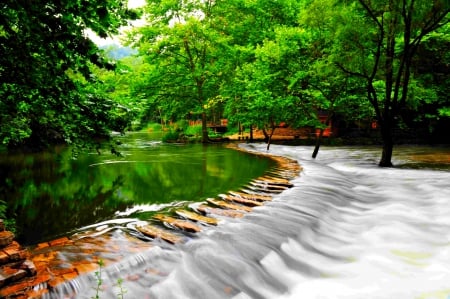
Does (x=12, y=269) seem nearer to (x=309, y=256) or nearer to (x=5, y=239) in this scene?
(x=5, y=239)

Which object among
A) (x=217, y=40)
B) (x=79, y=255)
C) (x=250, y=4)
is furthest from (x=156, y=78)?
(x=79, y=255)

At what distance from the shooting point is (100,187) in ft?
31.0

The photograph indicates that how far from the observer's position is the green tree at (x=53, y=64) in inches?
170

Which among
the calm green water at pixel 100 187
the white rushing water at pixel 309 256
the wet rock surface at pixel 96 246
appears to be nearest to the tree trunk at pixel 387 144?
the calm green water at pixel 100 187

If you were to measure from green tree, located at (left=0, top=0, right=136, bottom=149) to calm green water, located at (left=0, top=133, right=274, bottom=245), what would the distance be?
167 centimetres

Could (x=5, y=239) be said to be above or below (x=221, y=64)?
below

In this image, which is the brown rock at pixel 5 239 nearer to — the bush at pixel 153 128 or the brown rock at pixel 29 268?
the brown rock at pixel 29 268

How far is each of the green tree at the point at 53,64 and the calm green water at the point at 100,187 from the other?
5.47 ft

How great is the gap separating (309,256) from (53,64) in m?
4.90

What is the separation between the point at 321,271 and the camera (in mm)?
4809

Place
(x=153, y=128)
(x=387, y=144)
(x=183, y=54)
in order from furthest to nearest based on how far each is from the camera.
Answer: (x=153, y=128), (x=183, y=54), (x=387, y=144)

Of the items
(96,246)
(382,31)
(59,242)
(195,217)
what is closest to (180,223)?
(195,217)

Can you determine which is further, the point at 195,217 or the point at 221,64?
the point at 221,64

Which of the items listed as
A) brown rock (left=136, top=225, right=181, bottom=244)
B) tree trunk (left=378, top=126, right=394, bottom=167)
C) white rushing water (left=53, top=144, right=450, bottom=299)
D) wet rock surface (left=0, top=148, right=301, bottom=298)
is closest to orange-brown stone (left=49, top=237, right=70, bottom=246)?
wet rock surface (left=0, top=148, right=301, bottom=298)
